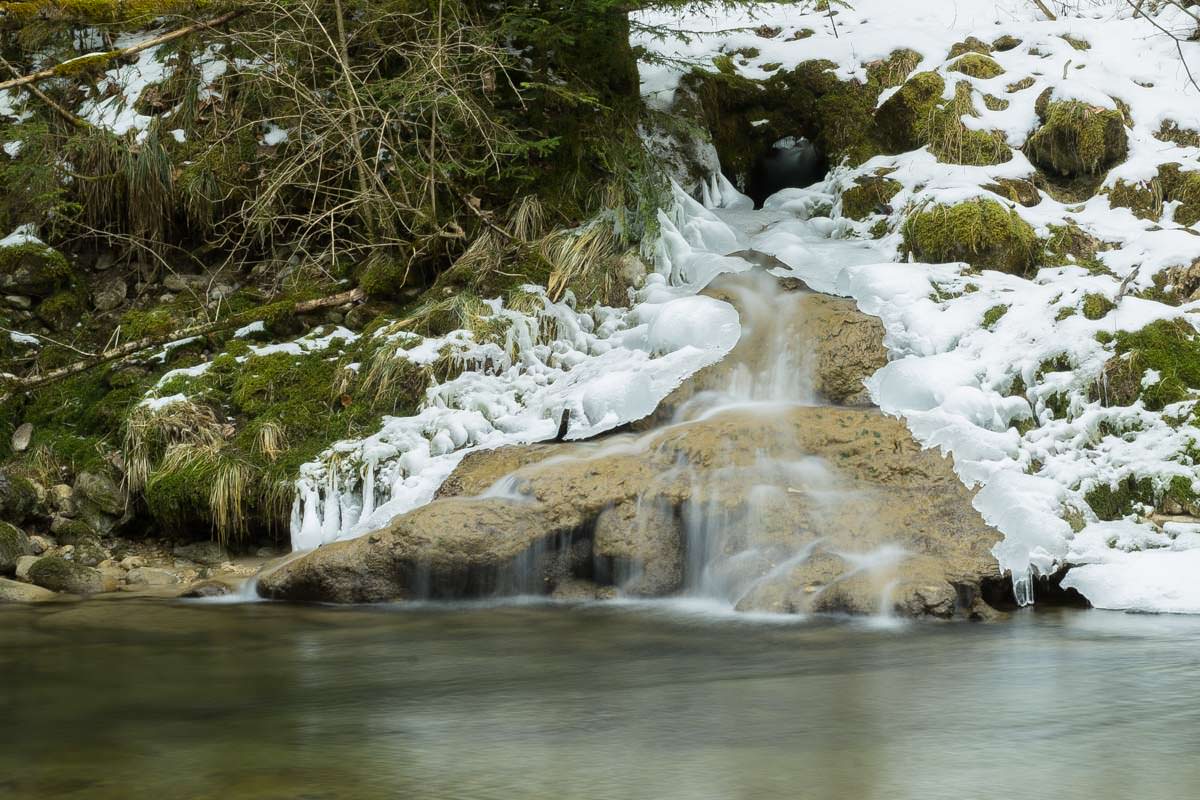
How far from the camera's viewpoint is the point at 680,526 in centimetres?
551

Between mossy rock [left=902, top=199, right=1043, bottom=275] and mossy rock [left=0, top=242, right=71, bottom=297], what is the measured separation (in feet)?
21.6

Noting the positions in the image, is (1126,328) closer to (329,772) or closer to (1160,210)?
(1160,210)

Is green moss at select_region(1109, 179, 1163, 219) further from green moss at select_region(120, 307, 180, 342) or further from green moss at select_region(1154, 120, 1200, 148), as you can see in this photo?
green moss at select_region(120, 307, 180, 342)

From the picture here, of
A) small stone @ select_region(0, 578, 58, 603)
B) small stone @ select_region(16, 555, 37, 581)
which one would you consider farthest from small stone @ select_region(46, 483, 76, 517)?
small stone @ select_region(0, 578, 58, 603)

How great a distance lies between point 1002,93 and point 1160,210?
172 cm

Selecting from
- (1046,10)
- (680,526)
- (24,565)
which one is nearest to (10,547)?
(24,565)

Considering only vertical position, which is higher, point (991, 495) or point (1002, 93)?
point (1002, 93)

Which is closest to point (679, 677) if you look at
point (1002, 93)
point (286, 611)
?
point (286, 611)

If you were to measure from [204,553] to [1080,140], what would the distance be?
23.2 feet

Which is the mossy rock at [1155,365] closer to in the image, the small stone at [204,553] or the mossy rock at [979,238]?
the mossy rock at [979,238]

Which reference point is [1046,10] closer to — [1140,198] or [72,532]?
[1140,198]

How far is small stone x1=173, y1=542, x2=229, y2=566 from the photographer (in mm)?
6523

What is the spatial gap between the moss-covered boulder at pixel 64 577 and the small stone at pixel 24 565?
0.05 m

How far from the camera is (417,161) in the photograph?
789 cm
